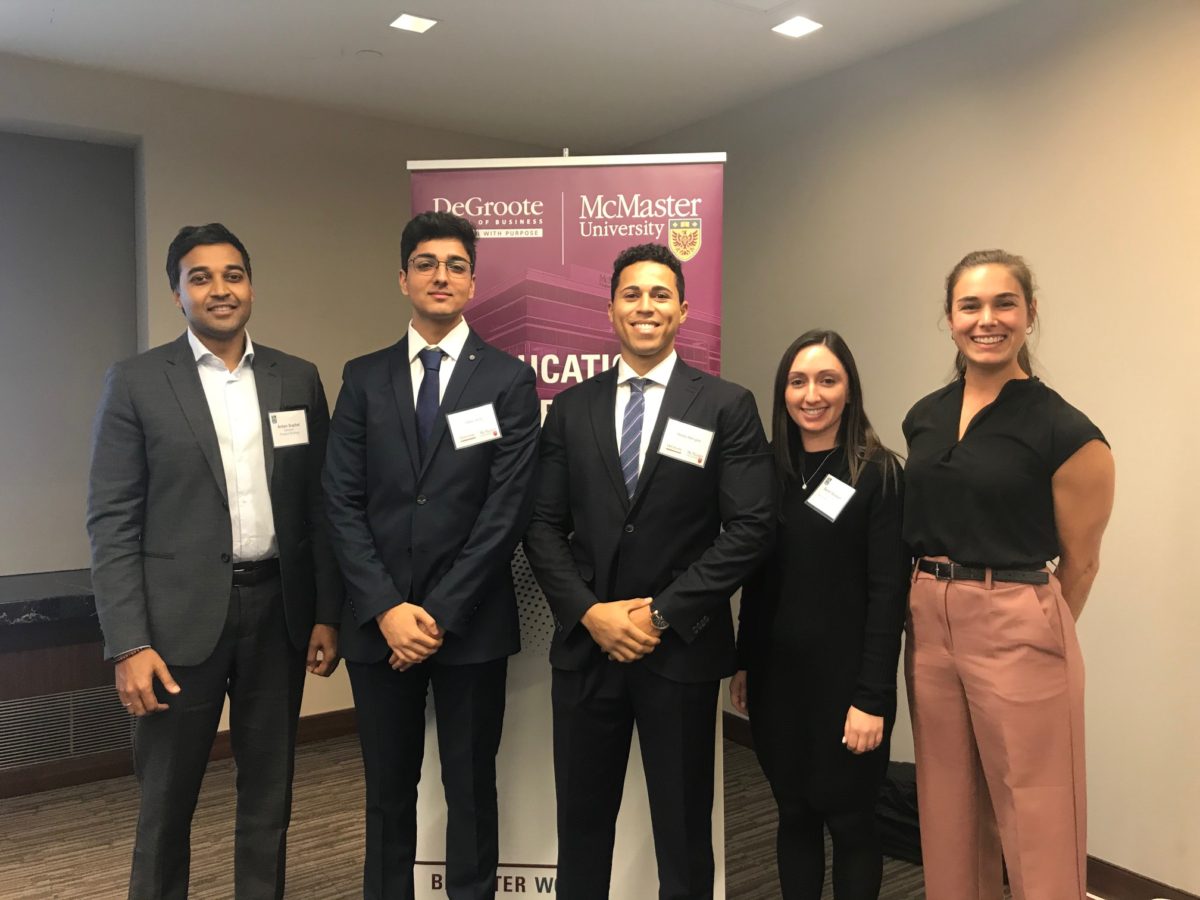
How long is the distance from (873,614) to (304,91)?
11.5ft

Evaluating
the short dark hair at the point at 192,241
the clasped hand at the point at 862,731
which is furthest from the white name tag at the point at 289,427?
the clasped hand at the point at 862,731

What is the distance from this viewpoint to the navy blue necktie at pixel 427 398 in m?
2.21

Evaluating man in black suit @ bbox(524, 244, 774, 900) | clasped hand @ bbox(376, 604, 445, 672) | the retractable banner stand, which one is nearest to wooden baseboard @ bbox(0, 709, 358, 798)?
the retractable banner stand

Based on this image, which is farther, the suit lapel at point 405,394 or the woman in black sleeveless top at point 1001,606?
the suit lapel at point 405,394

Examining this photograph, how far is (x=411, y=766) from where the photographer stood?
2.25m

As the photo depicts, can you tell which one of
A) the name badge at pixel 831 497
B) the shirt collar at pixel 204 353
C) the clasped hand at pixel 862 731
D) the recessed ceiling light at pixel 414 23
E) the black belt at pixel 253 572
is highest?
the recessed ceiling light at pixel 414 23

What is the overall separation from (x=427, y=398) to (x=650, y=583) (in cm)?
73

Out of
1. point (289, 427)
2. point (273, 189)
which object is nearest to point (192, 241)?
point (289, 427)

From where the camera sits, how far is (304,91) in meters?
4.07

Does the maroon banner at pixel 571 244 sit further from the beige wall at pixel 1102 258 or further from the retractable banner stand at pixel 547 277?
the beige wall at pixel 1102 258

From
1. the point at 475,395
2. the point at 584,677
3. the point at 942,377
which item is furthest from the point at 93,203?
the point at 942,377

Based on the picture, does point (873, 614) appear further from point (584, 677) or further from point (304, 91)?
point (304, 91)

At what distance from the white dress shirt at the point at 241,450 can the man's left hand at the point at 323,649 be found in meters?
0.25

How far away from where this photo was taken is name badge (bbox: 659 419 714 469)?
206cm
